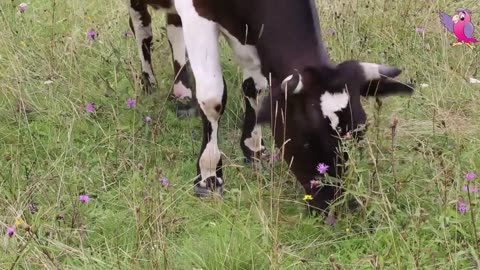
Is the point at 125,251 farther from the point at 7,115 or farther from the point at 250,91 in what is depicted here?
the point at 7,115

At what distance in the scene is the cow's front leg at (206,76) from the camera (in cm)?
369

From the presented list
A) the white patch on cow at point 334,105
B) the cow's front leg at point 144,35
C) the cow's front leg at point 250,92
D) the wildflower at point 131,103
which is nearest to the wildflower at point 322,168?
the white patch on cow at point 334,105

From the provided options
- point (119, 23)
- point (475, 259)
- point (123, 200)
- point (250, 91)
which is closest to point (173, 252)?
point (123, 200)

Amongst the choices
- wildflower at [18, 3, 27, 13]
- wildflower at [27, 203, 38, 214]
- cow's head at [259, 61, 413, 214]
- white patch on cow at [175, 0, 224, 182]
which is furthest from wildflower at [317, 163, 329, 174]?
wildflower at [18, 3, 27, 13]

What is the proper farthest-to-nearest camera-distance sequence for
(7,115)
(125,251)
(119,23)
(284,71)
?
1. (119,23)
2. (7,115)
3. (284,71)
4. (125,251)

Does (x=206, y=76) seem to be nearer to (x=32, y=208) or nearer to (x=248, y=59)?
(x=248, y=59)

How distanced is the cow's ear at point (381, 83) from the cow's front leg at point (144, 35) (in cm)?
209

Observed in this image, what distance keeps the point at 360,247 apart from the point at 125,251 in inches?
36.6

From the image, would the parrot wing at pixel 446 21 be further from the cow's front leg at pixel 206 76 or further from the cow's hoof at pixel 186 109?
the cow's front leg at pixel 206 76

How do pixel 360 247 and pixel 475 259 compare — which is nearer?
pixel 475 259

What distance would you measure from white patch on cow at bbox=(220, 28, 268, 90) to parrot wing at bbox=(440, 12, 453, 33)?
1.71 meters

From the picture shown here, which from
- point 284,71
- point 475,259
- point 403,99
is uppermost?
point 284,71

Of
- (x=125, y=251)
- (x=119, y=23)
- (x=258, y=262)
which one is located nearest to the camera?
(x=258, y=262)

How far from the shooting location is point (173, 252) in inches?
115
